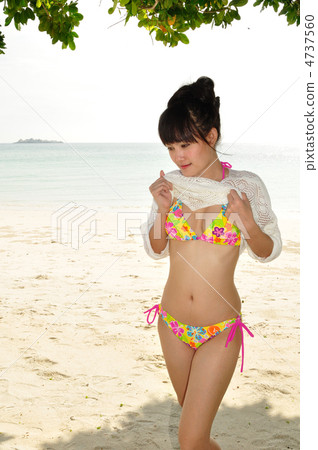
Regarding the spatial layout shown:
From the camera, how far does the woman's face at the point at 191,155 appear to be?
2.62 metres

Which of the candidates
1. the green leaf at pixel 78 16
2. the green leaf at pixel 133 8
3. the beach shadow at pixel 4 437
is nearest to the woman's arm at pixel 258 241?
the green leaf at pixel 133 8

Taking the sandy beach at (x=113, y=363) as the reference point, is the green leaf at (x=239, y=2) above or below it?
above

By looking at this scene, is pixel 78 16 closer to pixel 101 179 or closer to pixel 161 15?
pixel 161 15

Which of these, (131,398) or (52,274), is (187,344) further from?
(52,274)

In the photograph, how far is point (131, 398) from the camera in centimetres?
439

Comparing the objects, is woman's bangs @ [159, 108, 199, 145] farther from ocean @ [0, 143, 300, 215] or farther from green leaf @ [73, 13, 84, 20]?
ocean @ [0, 143, 300, 215]

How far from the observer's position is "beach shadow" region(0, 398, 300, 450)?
3697 millimetres

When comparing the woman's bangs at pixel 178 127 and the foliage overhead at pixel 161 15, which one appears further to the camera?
the foliage overhead at pixel 161 15

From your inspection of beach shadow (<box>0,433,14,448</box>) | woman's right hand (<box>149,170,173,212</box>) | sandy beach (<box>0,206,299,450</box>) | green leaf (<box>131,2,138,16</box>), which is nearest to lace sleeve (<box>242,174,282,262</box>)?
woman's right hand (<box>149,170,173,212</box>)

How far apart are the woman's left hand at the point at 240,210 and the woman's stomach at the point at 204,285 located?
18 centimetres

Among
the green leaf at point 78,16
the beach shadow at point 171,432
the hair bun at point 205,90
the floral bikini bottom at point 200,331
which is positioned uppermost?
the green leaf at point 78,16

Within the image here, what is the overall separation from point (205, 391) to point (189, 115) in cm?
141

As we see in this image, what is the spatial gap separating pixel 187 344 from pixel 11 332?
149 inches

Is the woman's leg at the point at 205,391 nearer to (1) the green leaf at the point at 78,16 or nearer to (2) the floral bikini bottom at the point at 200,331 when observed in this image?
(2) the floral bikini bottom at the point at 200,331
